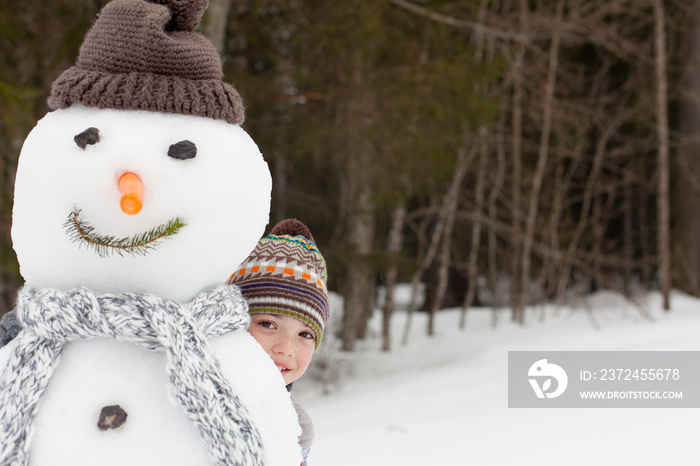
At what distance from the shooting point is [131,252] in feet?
3.54

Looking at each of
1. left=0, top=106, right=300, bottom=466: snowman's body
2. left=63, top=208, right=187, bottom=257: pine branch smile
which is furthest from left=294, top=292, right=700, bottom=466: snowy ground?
left=63, top=208, right=187, bottom=257: pine branch smile

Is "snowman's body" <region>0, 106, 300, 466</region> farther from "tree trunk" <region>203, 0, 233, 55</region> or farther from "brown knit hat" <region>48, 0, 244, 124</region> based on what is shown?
"tree trunk" <region>203, 0, 233, 55</region>

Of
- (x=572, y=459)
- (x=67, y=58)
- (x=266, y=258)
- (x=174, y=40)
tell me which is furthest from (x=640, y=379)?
(x=67, y=58)

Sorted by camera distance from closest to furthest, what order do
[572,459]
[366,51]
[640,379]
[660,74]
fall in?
[572,459] → [640,379] → [366,51] → [660,74]

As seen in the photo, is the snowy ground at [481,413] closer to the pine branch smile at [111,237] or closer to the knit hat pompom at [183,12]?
the pine branch smile at [111,237]

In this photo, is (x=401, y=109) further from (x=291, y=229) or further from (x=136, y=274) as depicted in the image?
(x=136, y=274)

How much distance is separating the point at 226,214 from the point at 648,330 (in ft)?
16.6

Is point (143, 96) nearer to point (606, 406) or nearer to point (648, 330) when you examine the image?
point (606, 406)

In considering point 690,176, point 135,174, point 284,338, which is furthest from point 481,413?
point 690,176

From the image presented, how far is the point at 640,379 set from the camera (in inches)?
141

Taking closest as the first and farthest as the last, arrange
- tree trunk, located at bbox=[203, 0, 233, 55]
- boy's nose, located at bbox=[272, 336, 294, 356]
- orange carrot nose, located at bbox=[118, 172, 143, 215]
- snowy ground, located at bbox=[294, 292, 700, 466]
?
orange carrot nose, located at bbox=[118, 172, 143, 215] < boy's nose, located at bbox=[272, 336, 294, 356] < snowy ground, located at bbox=[294, 292, 700, 466] < tree trunk, located at bbox=[203, 0, 233, 55]

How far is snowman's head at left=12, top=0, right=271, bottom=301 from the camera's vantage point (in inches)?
42.8

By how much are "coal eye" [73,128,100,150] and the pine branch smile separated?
0.12 m

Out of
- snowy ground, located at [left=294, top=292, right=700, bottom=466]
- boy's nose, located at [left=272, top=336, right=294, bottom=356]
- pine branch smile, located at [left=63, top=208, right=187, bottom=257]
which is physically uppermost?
pine branch smile, located at [left=63, top=208, right=187, bottom=257]
